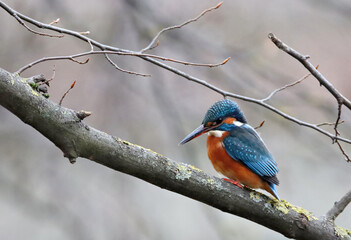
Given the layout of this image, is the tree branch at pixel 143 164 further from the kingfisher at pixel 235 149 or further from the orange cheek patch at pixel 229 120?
the orange cheek patch at pixel 229 120

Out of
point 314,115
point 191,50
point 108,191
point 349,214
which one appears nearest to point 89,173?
point 108,191

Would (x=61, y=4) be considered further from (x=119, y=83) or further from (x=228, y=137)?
(x=228, y=137)

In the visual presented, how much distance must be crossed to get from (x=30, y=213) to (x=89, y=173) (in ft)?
3.02

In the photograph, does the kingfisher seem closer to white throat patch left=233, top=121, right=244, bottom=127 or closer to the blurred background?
white throat patch left=233, top=121, right=244, bottom=127

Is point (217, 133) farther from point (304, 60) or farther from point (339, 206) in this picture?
point (304, 60)

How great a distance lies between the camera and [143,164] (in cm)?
239

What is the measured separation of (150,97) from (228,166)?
2.39 meters

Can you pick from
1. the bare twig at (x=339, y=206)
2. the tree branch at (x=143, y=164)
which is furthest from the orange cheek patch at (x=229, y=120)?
the bare twig at (x=339, y=206)

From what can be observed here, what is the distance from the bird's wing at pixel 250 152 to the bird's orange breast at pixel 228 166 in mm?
25

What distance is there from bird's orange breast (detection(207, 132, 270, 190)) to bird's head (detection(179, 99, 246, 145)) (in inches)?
2.6

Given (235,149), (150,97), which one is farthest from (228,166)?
(150,97)

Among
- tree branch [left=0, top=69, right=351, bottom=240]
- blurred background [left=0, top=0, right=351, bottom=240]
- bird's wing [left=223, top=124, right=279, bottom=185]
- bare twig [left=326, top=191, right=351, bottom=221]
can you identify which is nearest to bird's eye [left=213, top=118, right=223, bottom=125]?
bird's wing [left=223, top=124, right=279, bottom=185]

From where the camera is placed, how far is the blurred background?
461 cm

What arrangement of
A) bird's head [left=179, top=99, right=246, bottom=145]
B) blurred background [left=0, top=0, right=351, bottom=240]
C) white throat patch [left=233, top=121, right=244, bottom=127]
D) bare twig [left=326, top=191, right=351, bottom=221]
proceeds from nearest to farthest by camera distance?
bare twig [left=326, top=191, right=351, bottom=221] → bird's head [left=179, top=99, right=246, bottom=145] → white throat patch [left=233, top=121, right=244, bottom=127] → blurred background [left=0, top=0, right=351, bottom=240]
